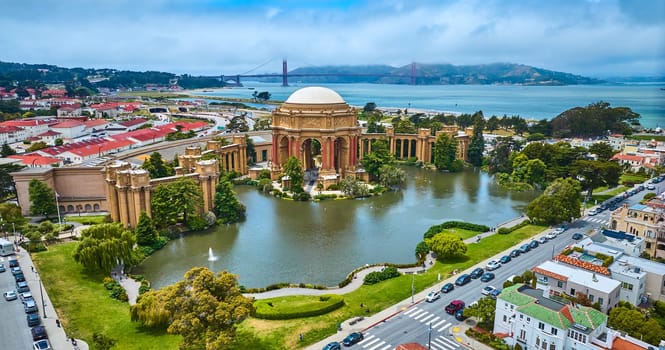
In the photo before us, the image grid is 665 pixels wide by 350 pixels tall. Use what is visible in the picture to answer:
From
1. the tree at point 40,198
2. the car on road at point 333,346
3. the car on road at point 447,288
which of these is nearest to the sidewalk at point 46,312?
the tree at point 40,198

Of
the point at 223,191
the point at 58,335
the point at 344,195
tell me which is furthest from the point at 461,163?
the point at 58,335

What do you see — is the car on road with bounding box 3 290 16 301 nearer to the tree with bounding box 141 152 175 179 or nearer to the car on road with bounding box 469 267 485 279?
the tree with bounding box 141 152 175 179

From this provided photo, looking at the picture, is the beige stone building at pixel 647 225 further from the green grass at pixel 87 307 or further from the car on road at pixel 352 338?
the green grass at pixel 87 307

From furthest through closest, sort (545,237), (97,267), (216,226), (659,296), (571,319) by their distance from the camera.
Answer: (216,226) < (545,237) < (97,267) < (659,296) < (571,319)

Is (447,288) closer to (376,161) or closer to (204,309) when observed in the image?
(204,309)

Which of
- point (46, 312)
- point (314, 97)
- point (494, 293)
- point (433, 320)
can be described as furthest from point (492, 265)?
point (314, 97)

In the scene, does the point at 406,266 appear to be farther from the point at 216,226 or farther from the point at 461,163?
the point at 461,163

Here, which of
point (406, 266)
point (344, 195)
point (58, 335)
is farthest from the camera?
point (344, 195)
